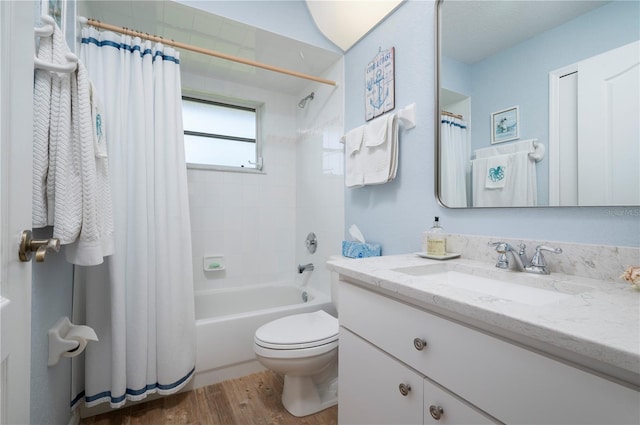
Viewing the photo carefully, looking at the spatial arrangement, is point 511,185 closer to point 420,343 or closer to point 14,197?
point 420,343

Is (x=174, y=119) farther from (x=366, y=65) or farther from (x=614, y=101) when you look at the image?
(x=614, y=101)

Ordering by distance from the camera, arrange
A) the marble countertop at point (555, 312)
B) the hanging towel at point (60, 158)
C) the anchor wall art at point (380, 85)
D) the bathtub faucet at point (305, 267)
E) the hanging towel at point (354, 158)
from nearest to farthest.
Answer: the marble countertop at point (555, 312) → the hanging towel at point (60, 158) → the anchor wall art at point (380, 85) → the hanging towel at point (354, 158) → the bathtub faucet at point (305, 267)

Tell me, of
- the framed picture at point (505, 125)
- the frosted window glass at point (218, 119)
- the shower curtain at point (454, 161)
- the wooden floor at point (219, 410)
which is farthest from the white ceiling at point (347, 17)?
the wooden floor at point (219, 410)

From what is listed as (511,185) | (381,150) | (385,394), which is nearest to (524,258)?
(511,185)

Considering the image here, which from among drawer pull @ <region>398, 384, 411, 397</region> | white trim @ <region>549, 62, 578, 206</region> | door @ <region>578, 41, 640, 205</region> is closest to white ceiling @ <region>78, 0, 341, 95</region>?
white trim @ <region>549, 62, 578, 206</region>

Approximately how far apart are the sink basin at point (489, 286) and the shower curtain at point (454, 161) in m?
0.33

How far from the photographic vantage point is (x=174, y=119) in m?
1.59

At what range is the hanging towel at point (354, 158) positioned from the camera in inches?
66.4

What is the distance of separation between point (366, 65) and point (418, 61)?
0.45 m

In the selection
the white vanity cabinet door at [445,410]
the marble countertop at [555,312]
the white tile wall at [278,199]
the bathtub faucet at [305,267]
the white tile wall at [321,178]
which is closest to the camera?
the marble countertop at [555,312]

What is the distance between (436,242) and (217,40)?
186cm

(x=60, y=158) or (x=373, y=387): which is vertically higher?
(x=60, y=158)

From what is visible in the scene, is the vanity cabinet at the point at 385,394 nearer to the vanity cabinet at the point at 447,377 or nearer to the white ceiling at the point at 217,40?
Result: the vanity cabinet at the point at 447,377

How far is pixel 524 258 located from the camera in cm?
96
